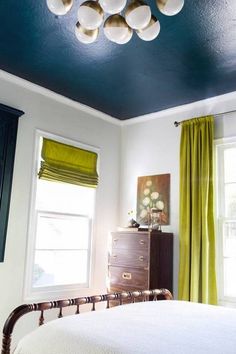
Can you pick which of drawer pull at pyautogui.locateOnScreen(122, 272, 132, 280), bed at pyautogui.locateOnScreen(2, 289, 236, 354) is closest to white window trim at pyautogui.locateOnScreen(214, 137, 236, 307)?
drawer pull at pyautogui.locateOnScreen(122, 272, 132, 280)

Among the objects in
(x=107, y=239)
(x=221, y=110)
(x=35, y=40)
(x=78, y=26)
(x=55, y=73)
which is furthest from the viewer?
(x=107, y=239)

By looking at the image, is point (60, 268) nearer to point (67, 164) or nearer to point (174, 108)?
point (67, 164)

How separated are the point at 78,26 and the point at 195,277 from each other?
8.50ft

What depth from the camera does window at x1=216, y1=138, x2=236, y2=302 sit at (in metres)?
Answer: 3.43

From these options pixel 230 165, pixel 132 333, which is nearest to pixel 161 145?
pixel 230 165

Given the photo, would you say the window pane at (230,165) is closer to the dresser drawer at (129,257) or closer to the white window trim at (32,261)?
the dresser drawer at (129,257)

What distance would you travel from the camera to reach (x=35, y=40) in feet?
9.00

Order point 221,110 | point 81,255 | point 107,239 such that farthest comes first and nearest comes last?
1. point 107,239
2. point 81,255
3. point 221,110

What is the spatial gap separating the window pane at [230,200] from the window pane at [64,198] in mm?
1558

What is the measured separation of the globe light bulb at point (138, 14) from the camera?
1646 mm

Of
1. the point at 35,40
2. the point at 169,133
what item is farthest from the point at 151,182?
the point at 35,40

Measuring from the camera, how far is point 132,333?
1.67 metres

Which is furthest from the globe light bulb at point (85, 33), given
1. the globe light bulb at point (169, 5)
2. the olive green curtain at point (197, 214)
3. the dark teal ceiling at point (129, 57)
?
the olive green curtain at point (197, 214)

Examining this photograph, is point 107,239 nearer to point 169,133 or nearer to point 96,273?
point 96,273
